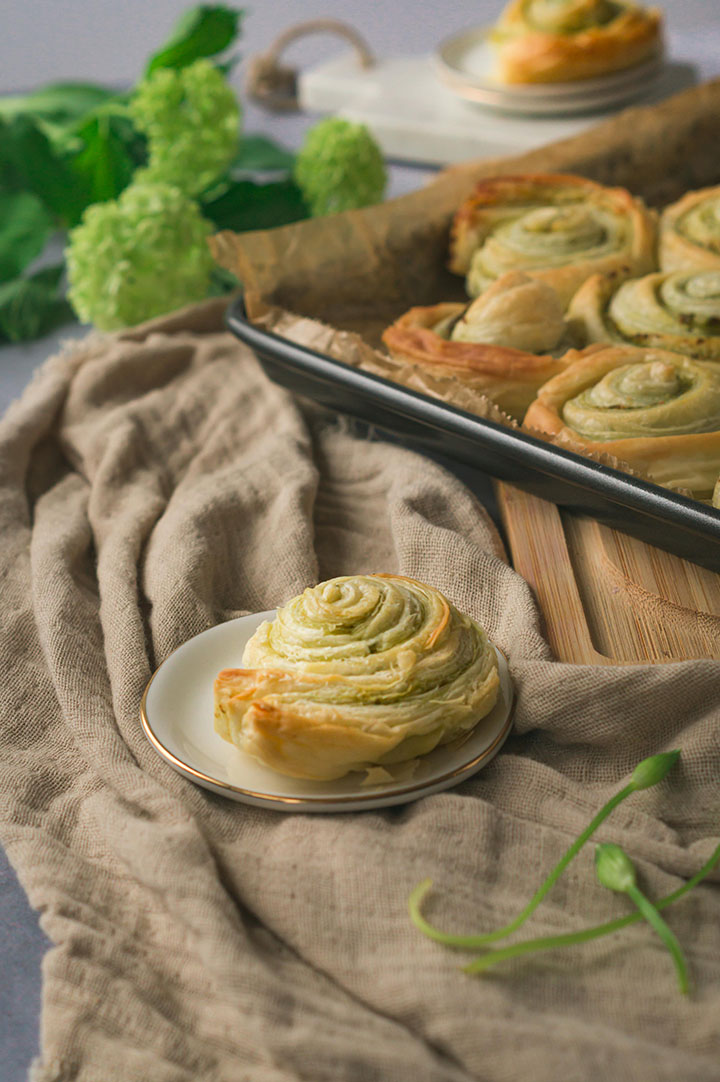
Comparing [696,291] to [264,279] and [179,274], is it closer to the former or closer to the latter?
[264,279]

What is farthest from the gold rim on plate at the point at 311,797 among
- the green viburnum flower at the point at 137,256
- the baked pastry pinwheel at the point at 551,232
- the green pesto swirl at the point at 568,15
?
the green pesto swirl at the point at 568,15

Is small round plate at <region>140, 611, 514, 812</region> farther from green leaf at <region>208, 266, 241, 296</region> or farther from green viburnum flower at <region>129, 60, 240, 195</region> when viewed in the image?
green viburnum flower at <region>129, 60, 240, 195</region>

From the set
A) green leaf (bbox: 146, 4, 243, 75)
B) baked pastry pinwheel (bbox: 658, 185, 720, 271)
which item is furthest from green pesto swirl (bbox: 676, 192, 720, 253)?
green leaf (bbox: 146, 4, 243, 75)

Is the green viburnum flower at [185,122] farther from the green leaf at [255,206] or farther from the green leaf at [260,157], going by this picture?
the green leaf at [260,157]

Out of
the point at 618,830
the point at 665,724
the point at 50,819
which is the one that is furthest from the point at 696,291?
the point at 50,819

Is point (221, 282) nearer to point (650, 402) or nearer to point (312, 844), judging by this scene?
point (650, 402)

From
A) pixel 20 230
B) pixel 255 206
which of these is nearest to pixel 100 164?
pixel 20 230
